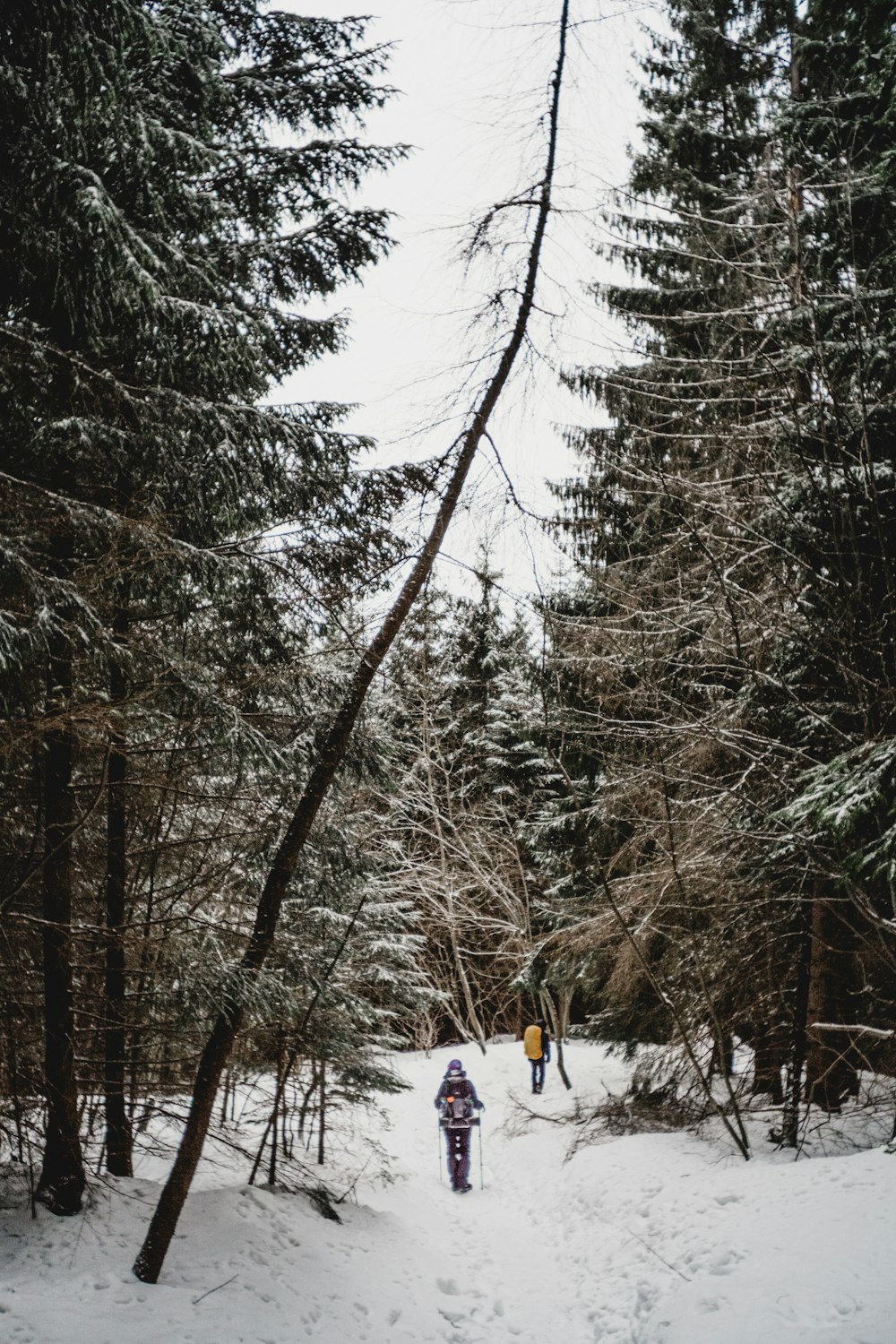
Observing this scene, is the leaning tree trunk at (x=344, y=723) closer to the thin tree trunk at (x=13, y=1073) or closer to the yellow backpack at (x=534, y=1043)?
the thin tree trunk at (x=13, y=1073)

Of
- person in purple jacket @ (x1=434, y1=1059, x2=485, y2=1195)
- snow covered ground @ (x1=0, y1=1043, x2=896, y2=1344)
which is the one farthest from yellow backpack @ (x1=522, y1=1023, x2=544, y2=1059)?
snow covered ground @ (x1=0, y1=1043, x2=896, y2=1344)

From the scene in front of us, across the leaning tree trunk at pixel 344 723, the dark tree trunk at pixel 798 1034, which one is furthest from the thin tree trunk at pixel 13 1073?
the dark tree trunk at pixel 798 1034

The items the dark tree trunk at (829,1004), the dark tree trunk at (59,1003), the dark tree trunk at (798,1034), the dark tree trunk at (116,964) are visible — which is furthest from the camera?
the dark tree trunk at (829,1004)

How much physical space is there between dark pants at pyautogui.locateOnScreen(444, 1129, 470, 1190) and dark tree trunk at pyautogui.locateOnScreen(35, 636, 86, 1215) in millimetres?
5867

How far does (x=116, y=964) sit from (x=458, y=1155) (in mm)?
6168

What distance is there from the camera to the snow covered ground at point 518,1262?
15.8ft

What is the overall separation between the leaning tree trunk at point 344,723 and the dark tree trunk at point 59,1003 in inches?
31.7

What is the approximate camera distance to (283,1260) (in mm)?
6504

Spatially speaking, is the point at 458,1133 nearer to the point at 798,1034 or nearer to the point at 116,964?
the point at 798,1034

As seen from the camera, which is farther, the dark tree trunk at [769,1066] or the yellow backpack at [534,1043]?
the yellow backpack at [534,1043]

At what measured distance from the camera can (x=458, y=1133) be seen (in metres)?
10.5

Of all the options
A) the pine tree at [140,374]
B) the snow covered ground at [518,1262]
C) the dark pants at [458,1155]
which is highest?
the pine tree at [140,374]

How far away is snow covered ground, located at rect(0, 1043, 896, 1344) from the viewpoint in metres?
4.83

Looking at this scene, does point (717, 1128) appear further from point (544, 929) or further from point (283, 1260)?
point (544, 929)
